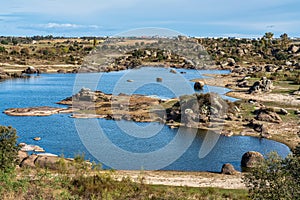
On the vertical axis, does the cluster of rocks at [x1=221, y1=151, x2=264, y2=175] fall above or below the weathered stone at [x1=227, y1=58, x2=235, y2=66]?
below

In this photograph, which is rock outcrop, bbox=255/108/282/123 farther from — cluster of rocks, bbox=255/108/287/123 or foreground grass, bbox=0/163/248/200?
foreground grass, bbox=0/163/248/200

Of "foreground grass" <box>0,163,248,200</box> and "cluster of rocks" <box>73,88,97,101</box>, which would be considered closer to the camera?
"foreground grass" <box>0,163,248,200</box>

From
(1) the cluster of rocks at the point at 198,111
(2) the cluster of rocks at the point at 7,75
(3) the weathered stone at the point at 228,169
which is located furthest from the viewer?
(2) the cluster of rocks at the point at 7,75

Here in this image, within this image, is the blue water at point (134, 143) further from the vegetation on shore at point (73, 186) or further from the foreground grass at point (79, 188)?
the foreground grass at point (79, 188)

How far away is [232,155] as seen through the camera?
119 ft

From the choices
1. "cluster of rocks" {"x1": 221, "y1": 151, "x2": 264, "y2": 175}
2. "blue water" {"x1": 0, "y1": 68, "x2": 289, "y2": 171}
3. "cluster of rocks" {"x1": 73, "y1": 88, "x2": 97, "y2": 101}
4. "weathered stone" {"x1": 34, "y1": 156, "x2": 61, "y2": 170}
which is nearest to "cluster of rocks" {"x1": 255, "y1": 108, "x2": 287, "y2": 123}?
"blue water" {"x1": 0, "y1": 68, "x2": 289, "y2": 171}

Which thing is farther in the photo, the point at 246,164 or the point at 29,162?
the point at 246,164

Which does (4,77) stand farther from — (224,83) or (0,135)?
(0,135)

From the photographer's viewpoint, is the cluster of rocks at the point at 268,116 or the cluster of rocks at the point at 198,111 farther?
the cluster of rocks at the point at 268,116

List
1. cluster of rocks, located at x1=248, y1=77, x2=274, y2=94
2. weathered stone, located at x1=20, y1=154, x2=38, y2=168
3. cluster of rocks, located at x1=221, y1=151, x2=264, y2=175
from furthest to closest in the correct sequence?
1. cluster of rocks, located at x1=248, y1=77, x2=274, y2=94
2. cluster of rocks, located at x1=221, y1=151, x2=264, y2=175
3. weathered stone, located at x1=20, y1=154, x2=38, y2=168

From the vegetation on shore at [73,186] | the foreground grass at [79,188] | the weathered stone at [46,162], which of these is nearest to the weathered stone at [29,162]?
the weathered stone at [46,162]

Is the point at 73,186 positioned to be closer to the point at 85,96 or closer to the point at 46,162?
the point at 46,162

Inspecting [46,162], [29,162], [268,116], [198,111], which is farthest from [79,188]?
[268,116]

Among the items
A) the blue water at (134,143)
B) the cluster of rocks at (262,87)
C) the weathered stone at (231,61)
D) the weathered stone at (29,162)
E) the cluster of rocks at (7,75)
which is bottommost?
the blue water at (134,143)
